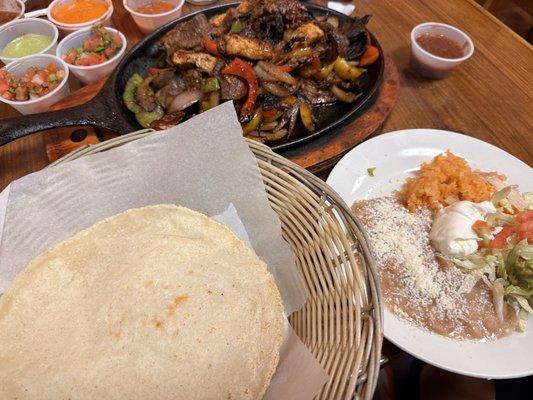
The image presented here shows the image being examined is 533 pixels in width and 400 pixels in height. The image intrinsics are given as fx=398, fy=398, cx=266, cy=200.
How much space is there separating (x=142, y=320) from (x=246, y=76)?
1383 millimetres

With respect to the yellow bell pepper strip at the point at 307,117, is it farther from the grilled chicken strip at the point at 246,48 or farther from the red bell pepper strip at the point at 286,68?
the grilled chicken strip at the point at 246,48

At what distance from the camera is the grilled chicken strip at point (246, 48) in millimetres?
2121

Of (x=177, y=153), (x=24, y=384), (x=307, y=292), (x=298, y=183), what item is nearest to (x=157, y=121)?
(x=177, y=153)

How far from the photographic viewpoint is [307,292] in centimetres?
140

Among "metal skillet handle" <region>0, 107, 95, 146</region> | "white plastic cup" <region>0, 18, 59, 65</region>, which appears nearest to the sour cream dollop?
"metal skillet handle" <region>0, 107, 95, 146</region>

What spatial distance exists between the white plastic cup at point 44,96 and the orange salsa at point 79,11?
0.49 meters

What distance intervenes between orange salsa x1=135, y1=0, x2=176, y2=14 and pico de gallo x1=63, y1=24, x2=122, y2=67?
0.36 metres

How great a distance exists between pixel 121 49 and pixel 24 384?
191cm

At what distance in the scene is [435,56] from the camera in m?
2.33

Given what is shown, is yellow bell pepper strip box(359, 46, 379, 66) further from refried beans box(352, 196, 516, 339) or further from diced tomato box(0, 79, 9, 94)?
diced tomato box(0, 79, 9, 94)

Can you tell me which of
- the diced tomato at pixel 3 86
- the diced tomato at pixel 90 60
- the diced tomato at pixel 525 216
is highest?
the diced tomato at pixel 525 216

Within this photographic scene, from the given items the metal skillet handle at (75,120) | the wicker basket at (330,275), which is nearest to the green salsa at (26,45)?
the metal skillet handle at (75,120)

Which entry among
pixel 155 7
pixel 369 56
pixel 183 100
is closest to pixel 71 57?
pixel 155 7

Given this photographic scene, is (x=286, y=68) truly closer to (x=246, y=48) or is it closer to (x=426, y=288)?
(x=246, y=48)
